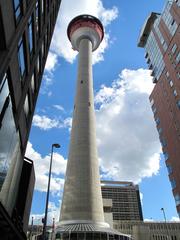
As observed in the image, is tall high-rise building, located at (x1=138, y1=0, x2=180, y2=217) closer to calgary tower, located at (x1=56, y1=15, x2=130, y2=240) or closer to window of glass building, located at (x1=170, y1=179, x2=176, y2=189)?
window of glass building, located at (x1=170, y1=179, x2=176, y2=189)

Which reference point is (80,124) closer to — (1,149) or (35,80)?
A: (35,80)

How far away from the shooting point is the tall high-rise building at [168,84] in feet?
179

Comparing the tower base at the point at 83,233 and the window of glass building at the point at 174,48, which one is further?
the window of glass building at the point at 174,48

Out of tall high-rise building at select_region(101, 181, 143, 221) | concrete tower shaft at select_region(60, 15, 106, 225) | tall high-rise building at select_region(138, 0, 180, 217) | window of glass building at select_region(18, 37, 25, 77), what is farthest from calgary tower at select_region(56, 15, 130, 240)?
tall high-rise building at select_region(101, 181, 143, 221)

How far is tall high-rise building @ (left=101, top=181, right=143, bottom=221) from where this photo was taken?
160 m

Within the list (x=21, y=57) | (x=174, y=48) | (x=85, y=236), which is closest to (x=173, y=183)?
(x=85, y=236)

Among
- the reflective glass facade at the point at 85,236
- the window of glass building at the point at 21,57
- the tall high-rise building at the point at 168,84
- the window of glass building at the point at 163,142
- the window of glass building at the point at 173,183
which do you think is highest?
the tall high-rise building at the point at 168,84

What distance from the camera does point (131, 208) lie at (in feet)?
543

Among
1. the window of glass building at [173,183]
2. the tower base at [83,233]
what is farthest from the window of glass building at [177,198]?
the tower base at [83,233]

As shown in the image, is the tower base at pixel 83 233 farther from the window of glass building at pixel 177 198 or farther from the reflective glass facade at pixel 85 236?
the window of glass building at pixel 177 198

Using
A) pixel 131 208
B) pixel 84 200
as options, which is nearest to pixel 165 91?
pixel 84 200

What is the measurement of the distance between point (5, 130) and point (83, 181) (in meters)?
31.4

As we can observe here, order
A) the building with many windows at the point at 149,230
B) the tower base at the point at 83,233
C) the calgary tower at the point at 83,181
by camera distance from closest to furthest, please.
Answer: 1. the tower base at the point at 83,233
2. the calgary tower at the point at 83,181
3. the building with many windows at the point at 149,230

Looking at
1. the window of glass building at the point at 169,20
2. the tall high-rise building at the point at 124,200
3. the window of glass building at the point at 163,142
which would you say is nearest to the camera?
the window of glass building at the point at 169,20
